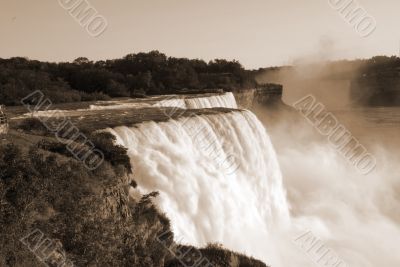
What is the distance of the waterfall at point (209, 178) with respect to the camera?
12.7 meters

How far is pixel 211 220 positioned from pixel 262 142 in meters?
8.70

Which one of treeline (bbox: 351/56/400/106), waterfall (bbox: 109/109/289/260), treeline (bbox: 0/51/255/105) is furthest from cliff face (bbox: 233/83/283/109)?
treeline (bbox: 351/56/400/106)

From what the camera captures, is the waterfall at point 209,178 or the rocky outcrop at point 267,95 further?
the rocky outcrop at point 267,95

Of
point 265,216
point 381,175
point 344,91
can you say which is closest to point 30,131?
point 265,216

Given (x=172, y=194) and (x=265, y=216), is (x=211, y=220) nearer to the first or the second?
(x=172, y=194)

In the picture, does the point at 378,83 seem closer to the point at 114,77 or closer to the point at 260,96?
the point at 260,96

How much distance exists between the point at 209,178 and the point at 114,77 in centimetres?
3046

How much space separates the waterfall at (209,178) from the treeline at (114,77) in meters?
13.1

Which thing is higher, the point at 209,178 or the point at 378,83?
the point at 378,83

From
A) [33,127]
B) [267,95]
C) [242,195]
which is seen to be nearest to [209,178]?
[242,195]

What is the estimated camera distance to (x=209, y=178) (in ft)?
48.2

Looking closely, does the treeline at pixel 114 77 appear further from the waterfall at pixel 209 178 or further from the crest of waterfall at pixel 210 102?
the waterfall at pixel 209 178

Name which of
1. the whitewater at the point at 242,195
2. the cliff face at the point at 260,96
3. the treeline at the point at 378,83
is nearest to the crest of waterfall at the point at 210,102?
the whitewater at the point at 242,195

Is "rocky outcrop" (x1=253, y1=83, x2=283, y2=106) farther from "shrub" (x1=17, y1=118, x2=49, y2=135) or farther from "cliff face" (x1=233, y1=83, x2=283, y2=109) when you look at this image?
"shrub" (x1=17, y1=118, x2=49, y2=135)
